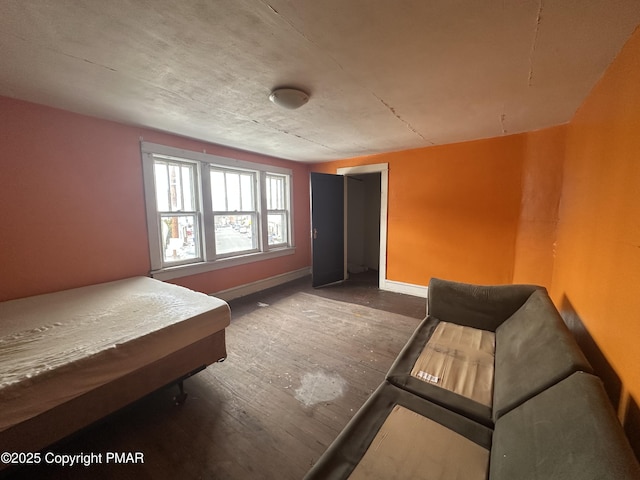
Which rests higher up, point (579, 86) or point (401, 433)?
point (579, 86)

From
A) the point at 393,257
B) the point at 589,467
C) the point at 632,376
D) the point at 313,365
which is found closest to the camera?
the point at 589,467

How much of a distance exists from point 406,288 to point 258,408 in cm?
289

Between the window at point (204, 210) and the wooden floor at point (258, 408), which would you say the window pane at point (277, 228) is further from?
the wooden floor at point (258, 408)

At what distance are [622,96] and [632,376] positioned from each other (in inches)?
52.6

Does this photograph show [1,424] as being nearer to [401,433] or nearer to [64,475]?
[64,475]

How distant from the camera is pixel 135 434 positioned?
1473mm

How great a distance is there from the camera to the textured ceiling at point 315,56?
1092 mm

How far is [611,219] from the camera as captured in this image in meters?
1.27

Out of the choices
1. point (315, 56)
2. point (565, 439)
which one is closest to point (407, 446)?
point (565, 439)

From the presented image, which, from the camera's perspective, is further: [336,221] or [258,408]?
[336,221]

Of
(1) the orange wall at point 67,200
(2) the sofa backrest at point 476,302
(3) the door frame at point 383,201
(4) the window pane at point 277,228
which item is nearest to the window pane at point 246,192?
(4) the window pane at point 277,228

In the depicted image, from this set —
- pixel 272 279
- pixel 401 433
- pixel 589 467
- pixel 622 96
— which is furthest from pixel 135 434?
pixel 622 96

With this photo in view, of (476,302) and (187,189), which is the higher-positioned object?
(187,189)

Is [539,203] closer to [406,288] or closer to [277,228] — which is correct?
[406,288]
